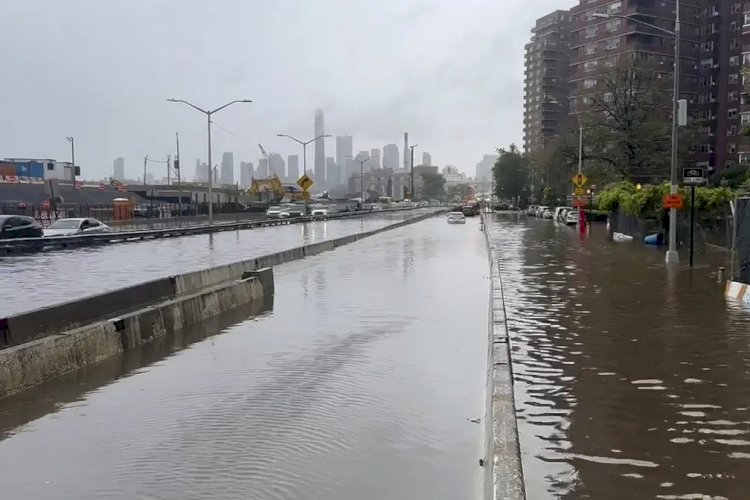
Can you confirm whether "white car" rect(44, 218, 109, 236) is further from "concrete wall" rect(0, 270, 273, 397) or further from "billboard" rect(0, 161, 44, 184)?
"billboard" rect(0, 161, 44, 184)

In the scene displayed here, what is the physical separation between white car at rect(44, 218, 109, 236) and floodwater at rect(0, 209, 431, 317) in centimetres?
267

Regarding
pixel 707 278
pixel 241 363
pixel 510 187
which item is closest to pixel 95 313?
pixel 241 363

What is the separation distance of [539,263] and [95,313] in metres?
15.1

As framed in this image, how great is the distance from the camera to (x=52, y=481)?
20.2 ft

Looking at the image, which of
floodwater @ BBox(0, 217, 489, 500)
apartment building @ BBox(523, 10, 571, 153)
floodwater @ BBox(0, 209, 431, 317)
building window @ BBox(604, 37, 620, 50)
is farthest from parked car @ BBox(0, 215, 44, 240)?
apartment building @ BBox(523, 10, 571, 153)

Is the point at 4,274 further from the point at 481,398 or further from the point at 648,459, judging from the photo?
the point at 648,459

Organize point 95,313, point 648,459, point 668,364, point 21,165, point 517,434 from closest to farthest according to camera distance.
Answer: point 648,459
point 517,434
point 668,364
point 95,313
point 21,165

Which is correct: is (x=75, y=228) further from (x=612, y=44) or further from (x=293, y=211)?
(x=612, y=44)

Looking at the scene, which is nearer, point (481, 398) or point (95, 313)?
point (481, 398)

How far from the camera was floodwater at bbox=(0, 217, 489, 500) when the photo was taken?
6.08m

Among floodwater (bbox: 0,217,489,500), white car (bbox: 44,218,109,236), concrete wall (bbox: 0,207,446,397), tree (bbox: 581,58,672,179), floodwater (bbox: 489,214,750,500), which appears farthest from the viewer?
tree (bbox: 581,58,672,179)

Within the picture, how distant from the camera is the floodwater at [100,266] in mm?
17875

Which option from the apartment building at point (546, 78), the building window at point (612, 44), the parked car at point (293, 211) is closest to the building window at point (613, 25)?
the building window at point (612, 44)

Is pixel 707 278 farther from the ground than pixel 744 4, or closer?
closer
